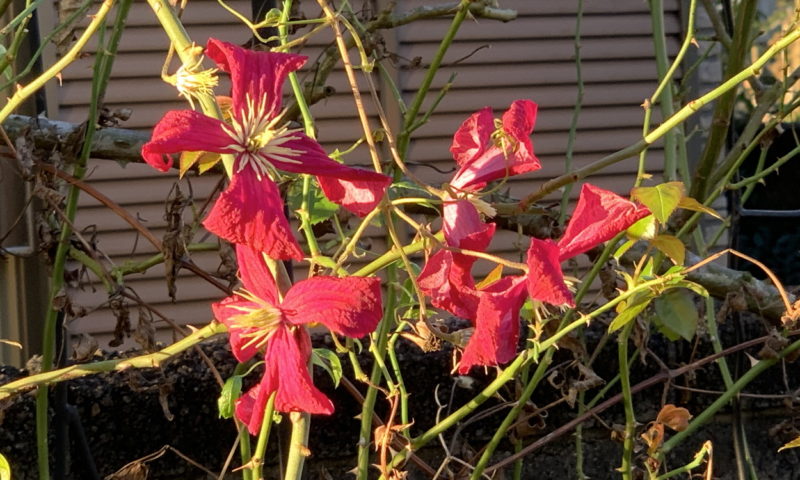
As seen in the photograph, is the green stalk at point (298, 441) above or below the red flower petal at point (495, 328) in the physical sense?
below

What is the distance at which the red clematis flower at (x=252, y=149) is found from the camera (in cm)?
48

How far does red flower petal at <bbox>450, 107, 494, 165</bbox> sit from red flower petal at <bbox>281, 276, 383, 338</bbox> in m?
0.18

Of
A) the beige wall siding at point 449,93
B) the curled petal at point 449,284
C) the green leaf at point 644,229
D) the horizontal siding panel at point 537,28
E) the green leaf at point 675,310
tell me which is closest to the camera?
the curled petal at point 449,284

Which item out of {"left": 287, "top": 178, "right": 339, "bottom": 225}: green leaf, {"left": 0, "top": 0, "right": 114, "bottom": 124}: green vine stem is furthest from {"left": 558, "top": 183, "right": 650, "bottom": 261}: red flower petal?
{"left": 287, "top": 178, "right": 339, "bottom": 225}: green leaf

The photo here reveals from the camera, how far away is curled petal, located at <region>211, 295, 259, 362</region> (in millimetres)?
548

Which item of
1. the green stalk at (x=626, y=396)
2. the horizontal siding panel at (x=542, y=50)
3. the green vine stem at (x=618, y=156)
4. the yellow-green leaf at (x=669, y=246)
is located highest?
the horizontal siding panel at (x=542, y=50)

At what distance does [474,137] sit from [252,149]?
0.67ft

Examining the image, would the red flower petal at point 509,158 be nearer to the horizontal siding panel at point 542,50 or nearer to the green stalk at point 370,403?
the green stalk at point 370,403

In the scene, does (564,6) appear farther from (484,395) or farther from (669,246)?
(669,246)

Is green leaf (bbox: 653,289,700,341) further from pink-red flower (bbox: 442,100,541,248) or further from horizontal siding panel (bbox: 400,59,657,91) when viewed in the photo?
horizontal siding panel (bbox: 400,59,657,91)

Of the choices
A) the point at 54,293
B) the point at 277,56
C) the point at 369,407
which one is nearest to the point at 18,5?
the point at 54,293

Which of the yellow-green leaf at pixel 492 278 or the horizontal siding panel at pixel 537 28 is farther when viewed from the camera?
the horizontal siding panel at pixel 537 28

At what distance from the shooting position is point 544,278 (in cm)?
54

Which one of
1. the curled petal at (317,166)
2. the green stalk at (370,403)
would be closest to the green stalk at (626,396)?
the green stalk at (370,403)
